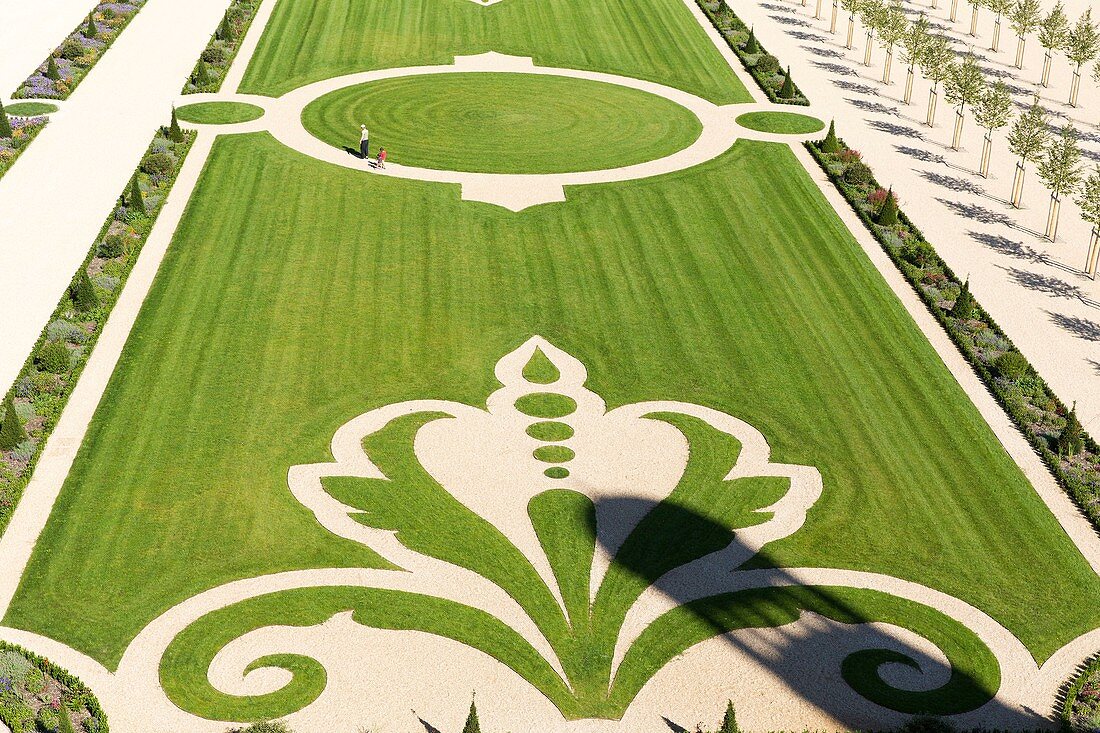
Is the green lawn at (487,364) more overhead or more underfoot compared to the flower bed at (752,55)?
more underfoot

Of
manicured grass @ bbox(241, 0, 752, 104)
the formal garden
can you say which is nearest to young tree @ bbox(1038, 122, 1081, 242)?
the formal garden

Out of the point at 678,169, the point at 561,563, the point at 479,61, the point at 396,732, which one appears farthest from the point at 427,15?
the point at 396,732

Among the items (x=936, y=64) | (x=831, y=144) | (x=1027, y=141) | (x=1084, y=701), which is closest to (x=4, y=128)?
(x=831, y=144)

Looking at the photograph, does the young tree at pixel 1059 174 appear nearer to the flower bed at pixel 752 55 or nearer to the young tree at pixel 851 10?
the flower bed at pixel 752 55

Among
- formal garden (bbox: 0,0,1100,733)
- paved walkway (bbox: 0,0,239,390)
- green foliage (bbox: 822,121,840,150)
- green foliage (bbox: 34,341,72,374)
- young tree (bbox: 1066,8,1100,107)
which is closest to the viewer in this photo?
formal garden (bbox: 0,0,1100,733)

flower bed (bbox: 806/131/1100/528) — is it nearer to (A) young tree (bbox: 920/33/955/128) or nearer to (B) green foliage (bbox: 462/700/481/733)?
(A) young tree (bbox: 920/33/955/128)

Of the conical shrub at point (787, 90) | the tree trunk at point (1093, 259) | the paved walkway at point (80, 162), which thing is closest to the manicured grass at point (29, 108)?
the paved walkway at point (80, 162)

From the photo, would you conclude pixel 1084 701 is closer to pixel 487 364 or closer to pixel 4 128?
pixel 487 364
